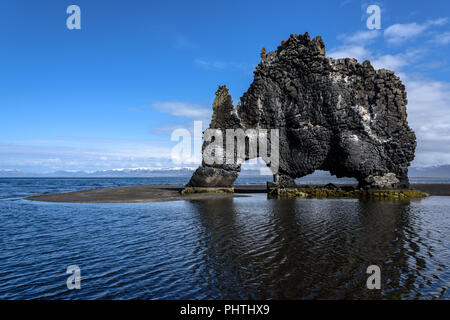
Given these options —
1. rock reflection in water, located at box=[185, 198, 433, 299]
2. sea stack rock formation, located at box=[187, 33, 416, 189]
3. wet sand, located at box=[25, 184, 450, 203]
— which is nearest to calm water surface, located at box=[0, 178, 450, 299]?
rock reflection in water, located at box=[185, 198, 433, 299]

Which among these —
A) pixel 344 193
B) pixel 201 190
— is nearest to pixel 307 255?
pixel 201 190

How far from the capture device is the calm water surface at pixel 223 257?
10047 mm

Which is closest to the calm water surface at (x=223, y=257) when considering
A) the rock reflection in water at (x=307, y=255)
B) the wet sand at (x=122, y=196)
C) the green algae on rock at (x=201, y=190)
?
the rock reflection in water at (x=307, y=255)

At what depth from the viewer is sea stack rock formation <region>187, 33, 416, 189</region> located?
44.2 meters

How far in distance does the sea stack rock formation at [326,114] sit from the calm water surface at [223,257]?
22.0 m

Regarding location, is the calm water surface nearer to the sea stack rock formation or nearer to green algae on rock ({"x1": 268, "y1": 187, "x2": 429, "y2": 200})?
green algae on rock ({"x1": 268, "y1": 187, "x2": 429, "y2": 200})

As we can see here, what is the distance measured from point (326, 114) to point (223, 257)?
3692cm

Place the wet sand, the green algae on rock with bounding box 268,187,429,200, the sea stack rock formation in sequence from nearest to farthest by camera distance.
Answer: the wet sand, the green algae on rock with bounding box 268,187,429,200, the sea stack rock formation

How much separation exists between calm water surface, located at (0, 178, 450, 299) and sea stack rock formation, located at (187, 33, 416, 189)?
865 inches

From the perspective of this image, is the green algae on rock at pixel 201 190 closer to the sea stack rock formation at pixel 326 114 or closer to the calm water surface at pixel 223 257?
the sea stack rock formation at pixel 326 114

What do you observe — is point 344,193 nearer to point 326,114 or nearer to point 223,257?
point 326,114
